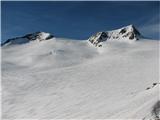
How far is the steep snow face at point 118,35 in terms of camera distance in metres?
120

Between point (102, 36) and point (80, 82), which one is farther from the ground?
point (80, 82)

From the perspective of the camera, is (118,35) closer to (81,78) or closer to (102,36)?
(102,36)

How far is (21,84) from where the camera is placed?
61.2 metres

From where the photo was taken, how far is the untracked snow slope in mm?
36616

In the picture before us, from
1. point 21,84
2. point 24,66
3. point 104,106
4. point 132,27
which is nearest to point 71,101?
point 104,106

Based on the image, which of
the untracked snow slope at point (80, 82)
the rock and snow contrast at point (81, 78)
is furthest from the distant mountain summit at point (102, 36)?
the untracked snow slope at point (80, 82)

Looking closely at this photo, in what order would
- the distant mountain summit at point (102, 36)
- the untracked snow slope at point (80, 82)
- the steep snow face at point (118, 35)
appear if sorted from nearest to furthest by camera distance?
the untracked snow slope at point (80, 82), the steep snow face at point (118, 35), the distant mountain summit at point (102, 36)

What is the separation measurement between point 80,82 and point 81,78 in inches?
145

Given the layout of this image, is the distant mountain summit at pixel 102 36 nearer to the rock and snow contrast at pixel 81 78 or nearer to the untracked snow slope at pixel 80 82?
the rock and snow contrast at pixel 81 78

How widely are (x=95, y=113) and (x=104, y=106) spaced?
3231 millimetres

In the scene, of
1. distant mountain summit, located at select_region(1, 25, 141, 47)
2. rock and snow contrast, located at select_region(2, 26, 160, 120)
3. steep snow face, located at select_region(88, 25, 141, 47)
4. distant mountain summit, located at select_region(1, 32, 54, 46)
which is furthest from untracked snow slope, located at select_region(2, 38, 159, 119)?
distant mountain summit, located at select_region(1, 32, 54, 46)

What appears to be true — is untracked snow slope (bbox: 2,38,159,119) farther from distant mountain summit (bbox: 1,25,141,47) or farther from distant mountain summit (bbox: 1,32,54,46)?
distant mountain summit (bbox: 1,32,54,46)

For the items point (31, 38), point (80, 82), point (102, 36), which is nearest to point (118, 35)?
point (102, 36)

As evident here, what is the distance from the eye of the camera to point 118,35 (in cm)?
12650
